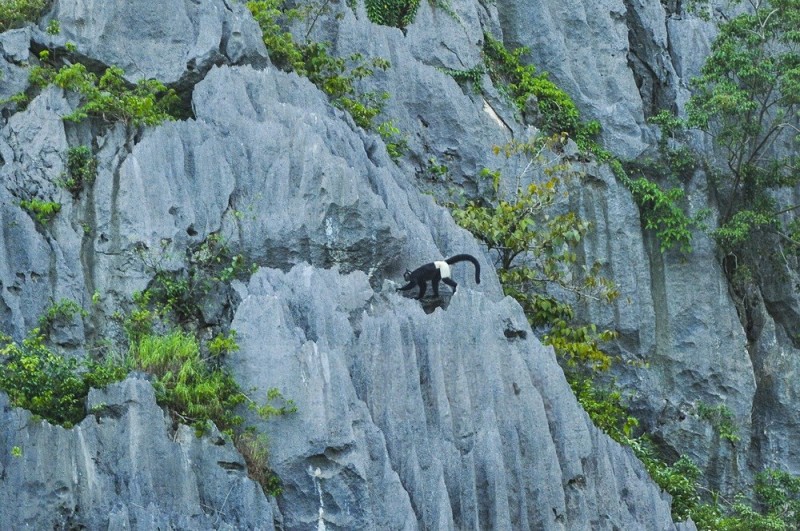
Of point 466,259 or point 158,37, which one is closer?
point 466,259

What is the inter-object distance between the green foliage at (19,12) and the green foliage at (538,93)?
373 inches

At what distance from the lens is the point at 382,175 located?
20.2 metres

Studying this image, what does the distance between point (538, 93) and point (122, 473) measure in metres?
14.9

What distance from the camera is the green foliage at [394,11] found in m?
26.2

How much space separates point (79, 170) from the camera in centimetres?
1889

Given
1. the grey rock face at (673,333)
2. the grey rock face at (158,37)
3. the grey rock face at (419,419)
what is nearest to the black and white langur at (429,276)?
the grey rock face at (419,419)

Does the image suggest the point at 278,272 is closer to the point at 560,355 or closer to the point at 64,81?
the point at 64,81

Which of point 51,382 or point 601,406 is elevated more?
point 601,406

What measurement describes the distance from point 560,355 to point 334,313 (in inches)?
278

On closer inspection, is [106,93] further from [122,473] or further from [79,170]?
[122,473]

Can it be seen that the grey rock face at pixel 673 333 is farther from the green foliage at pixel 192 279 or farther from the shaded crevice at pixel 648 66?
the green foliage at pixel 192 279

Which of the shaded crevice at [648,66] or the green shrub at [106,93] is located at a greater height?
the shaded crevice at [648,66]

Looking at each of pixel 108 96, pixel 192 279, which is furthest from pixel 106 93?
pixel 192 279

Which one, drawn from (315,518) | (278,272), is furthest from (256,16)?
(315,518)
